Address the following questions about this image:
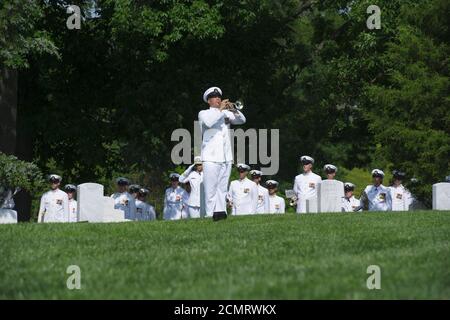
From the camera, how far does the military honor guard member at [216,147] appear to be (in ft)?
55.8

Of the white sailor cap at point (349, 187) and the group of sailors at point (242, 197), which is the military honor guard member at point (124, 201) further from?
the white sailor cap at point (349, 187)

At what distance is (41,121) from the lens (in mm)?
31688

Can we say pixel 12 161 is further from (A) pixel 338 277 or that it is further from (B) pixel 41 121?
(A) pixel 338 277

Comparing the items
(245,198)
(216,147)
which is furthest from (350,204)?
(216,147)

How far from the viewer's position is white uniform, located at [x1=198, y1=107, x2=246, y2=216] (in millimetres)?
17047

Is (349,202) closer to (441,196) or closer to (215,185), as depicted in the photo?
(441,196)

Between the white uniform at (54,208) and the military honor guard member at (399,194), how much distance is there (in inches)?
313

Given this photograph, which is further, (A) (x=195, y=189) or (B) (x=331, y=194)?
(A) (x=195, y=189)

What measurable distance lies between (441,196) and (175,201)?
6750mm

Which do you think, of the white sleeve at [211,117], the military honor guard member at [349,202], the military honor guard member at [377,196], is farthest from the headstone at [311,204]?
the white sleeve at [211,117]

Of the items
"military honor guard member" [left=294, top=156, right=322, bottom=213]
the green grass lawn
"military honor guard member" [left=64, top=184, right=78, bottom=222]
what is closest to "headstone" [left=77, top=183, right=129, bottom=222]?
"military honor guard member" [left=64, top=184, right=78, bottom=222]

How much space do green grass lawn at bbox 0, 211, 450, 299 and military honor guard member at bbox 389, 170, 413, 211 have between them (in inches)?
465

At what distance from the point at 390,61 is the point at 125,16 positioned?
9218 mm

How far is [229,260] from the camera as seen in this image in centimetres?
1078
